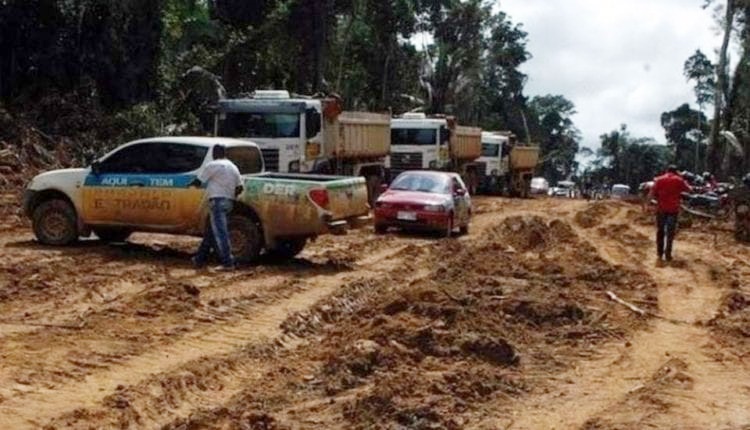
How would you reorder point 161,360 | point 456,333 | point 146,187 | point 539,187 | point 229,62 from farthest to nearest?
point 539,187
point 229,62
point 146,187
point 456,333
point 161,360

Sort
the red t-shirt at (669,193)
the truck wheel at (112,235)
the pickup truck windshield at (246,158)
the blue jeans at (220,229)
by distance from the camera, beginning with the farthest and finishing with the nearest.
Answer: the red t-shirt at (669,193) → the truck wheel at (112,235) → the pickup truck windshield at (246,158) → the blue jeans at (220,229)

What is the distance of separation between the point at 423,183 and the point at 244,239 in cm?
785

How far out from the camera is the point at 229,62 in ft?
122

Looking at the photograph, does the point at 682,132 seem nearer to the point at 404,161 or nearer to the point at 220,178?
the point at 404,161

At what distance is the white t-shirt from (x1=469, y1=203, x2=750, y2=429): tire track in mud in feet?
19.3

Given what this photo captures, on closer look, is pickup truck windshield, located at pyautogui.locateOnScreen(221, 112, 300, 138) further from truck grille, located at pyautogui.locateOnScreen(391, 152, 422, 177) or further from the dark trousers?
truck grille, located at pyautogui.locateOnScreen(391, 152, 422, 177)

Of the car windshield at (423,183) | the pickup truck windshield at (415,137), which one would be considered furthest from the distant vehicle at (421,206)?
the pickup truck windshield at (415,137)

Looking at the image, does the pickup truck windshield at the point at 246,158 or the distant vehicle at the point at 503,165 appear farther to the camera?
the distant vehicle at the point at 503,165

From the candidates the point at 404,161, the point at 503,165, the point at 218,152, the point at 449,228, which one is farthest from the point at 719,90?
the point at 218,152

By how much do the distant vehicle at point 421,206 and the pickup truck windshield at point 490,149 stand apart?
21563 mm

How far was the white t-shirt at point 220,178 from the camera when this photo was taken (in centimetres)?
1370

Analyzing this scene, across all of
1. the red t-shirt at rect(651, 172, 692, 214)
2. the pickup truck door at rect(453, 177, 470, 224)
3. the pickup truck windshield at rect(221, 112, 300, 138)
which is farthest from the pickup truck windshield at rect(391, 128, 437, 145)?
the red t-shirt at rect(651, 172, 692, 214)

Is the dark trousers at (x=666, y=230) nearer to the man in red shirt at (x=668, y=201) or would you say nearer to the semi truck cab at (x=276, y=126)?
the man in red shirt at (x=668, y=201)

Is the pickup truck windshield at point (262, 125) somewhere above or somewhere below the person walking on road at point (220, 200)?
above
